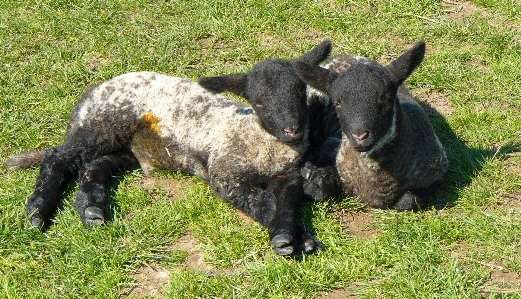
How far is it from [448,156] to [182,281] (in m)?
3.42

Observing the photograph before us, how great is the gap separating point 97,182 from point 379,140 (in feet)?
10.1

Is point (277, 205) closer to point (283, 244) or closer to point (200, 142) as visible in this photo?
point (283, 244)

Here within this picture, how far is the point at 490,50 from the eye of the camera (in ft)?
32.6

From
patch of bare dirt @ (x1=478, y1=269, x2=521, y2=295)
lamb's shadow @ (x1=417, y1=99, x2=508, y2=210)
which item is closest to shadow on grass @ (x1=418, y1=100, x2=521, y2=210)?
lamb's shadow @ (x1=417, y1=99, x2=508, y2=210)

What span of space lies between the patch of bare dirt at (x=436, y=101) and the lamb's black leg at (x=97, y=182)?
147 inches

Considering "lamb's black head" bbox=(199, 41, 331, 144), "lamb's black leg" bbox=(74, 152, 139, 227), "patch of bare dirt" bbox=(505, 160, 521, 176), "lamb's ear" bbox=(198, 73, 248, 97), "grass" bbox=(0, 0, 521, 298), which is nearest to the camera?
"grass" bbox=(0, 0, 521, 298)

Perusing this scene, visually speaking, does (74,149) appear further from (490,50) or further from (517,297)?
(490,50)

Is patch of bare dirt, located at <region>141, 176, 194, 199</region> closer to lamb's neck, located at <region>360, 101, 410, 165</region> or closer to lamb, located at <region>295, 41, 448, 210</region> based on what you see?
lamb, located at <region>295, 41, 448, 210</region>

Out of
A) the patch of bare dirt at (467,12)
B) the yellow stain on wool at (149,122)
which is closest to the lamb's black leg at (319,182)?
the yellow stain on wool at (149,122)

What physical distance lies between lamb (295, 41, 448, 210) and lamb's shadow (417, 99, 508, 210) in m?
0.15

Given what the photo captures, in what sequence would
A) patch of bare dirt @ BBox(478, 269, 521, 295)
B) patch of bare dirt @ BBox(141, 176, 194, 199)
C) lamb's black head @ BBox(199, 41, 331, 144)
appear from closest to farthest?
patch of bare dirt @ BBox(478, 269, 521, 295) → lamb's black head @ BBox(199, 41, 331, 144) → patch of bare dirt @ BBox(141, 176, 194, 199)

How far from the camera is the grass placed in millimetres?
6387

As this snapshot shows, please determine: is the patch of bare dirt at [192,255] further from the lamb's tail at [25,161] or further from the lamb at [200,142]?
the lamb's tail at [25,161]

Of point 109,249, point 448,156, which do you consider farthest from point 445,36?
point 109,249
